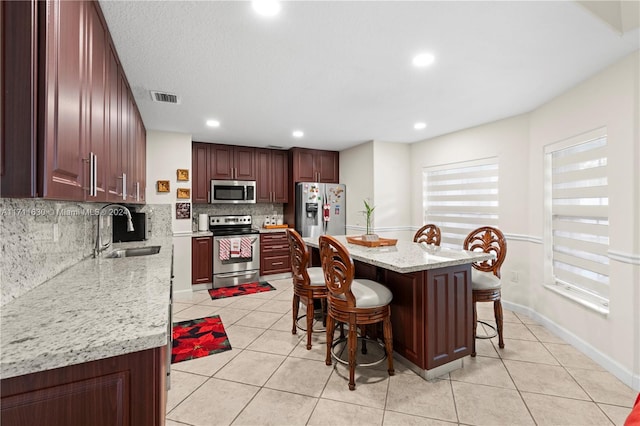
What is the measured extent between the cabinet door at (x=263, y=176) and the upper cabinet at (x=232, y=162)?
0.09 m

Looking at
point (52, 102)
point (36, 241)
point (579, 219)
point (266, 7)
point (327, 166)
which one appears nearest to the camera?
point (52, 102)

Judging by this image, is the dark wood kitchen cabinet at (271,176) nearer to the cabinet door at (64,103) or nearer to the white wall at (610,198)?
the white wall at (610,198)

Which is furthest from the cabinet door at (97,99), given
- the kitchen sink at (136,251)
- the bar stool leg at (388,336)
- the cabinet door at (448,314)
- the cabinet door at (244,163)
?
the cabinet door at (244,163)

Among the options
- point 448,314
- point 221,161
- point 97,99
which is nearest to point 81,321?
point 97,99

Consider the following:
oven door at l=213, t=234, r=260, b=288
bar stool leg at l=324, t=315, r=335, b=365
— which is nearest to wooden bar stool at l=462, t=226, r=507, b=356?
bar stool leg at l=324, t=315, r=335, b=365

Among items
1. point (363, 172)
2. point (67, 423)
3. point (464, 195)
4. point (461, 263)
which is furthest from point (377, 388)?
point (363, 172)

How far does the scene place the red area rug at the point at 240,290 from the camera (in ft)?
13.8

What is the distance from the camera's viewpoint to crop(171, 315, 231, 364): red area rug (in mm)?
2500

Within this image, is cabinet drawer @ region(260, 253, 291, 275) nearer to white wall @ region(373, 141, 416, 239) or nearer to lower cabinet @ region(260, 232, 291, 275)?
lower cabinet @ region(260, 232, 291, 275)

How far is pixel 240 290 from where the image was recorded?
14.5 ft

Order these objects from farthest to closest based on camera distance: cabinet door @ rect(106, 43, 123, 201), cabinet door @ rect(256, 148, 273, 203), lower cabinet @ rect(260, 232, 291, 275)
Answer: cabinet door @ rect(256, 148, 273, 203) → lower cabinet @ rect(260, 232, 291, 275) → cabinet door @ rect(106, 43, 123, 201)

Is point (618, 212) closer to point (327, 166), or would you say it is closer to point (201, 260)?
point (327, 166)

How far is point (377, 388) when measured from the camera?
6.54 feet

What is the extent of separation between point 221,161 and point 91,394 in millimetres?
4462
